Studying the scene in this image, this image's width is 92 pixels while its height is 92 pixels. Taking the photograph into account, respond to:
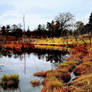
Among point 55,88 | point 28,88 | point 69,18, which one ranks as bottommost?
point 28,88

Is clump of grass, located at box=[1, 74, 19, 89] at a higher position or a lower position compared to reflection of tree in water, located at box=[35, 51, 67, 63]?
higher

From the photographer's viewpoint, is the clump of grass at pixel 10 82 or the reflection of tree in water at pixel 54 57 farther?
the reflection of tree in water at pixel 54 57

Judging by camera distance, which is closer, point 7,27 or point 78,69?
point 78,69

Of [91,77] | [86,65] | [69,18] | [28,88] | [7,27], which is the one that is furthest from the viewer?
[7,27]

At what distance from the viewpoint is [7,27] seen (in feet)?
208

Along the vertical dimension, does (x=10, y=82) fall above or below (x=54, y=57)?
above

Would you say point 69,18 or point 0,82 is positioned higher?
point 69,18

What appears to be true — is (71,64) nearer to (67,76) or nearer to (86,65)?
(86,65)

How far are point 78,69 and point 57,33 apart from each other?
4012cm

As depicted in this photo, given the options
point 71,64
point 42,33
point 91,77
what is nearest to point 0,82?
point 91,77

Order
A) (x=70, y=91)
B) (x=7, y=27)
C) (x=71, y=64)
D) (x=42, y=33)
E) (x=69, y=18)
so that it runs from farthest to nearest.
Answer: (x=7, y=27) → (x=42, y=33) → (x=69, y=18) → (x=71, y=64) → (x=70, y=91)

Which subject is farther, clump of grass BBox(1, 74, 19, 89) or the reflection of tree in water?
the reflection of tree in water

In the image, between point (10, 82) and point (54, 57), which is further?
point (54, 57)

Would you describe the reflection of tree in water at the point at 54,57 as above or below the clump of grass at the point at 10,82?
below
